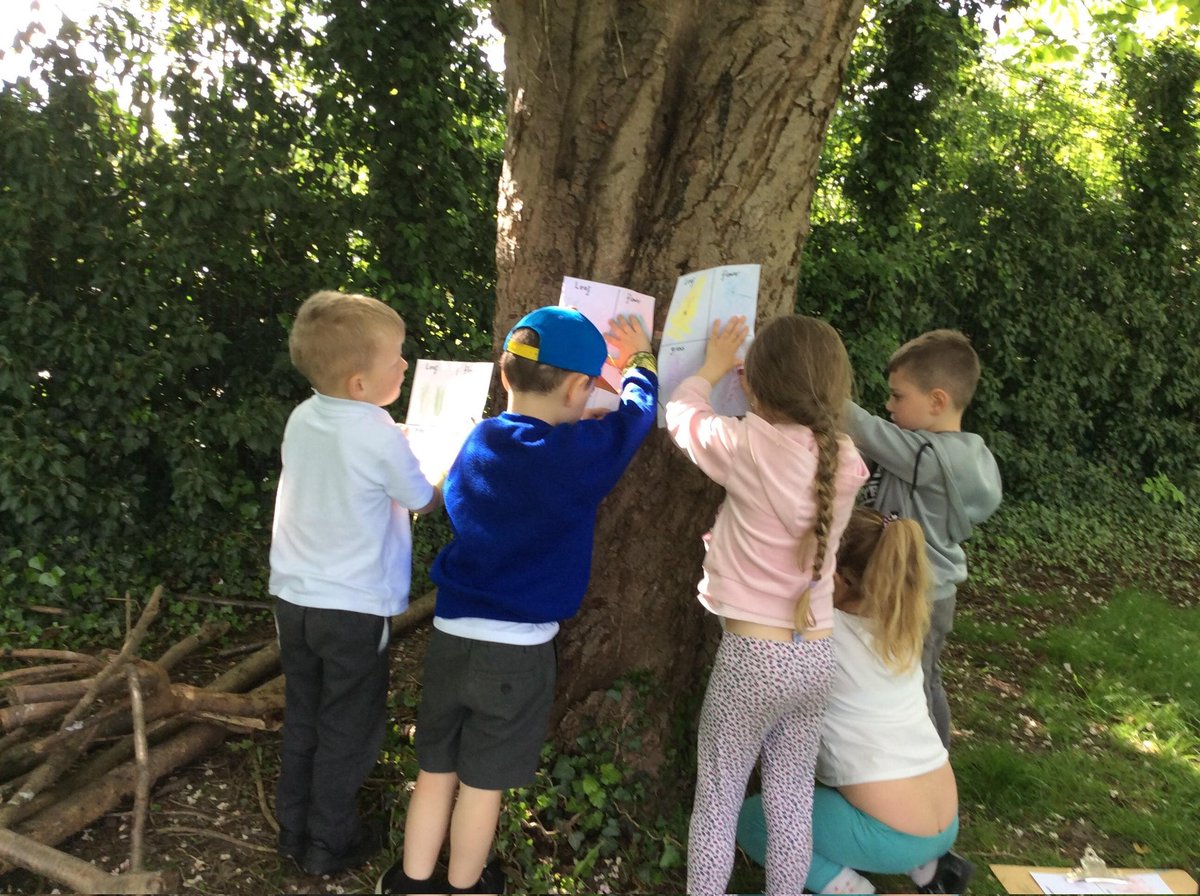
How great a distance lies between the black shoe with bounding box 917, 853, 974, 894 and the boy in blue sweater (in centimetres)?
141

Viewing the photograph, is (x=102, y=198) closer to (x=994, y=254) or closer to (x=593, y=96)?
(x=593, y=96)

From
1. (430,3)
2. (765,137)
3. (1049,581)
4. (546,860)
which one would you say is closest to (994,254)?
(1049,581)

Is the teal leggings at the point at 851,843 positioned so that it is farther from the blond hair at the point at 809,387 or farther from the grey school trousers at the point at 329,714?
the grey school trousers at the point at 329,714

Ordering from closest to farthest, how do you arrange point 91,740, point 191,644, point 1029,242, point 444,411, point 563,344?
1. point 563,344
2. point 444,411
3. point 91,740
4. point 191,644
5. point 1029,242

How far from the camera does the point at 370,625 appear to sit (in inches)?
99.2

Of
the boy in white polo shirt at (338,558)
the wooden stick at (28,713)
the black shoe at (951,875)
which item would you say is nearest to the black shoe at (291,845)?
the boy in white polo shirt at (338,558)

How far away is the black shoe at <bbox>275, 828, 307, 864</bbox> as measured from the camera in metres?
2.62

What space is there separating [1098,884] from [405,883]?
2.13 metres

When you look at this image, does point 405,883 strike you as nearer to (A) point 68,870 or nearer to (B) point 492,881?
(B) point 492,881

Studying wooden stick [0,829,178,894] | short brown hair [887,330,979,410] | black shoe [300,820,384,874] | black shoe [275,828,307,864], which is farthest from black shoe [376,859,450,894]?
short brown hair [887,330,979,410]

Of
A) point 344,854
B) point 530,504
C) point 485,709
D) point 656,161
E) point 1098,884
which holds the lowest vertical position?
point 344,854

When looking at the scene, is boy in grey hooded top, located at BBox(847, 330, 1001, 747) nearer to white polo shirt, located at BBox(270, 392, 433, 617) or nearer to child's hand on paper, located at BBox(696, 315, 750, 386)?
child's hand on paper, located at BBox(696, 315, 750, 386)

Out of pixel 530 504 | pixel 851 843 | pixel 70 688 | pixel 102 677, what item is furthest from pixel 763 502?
pixel 70 688

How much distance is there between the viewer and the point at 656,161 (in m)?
2.64
